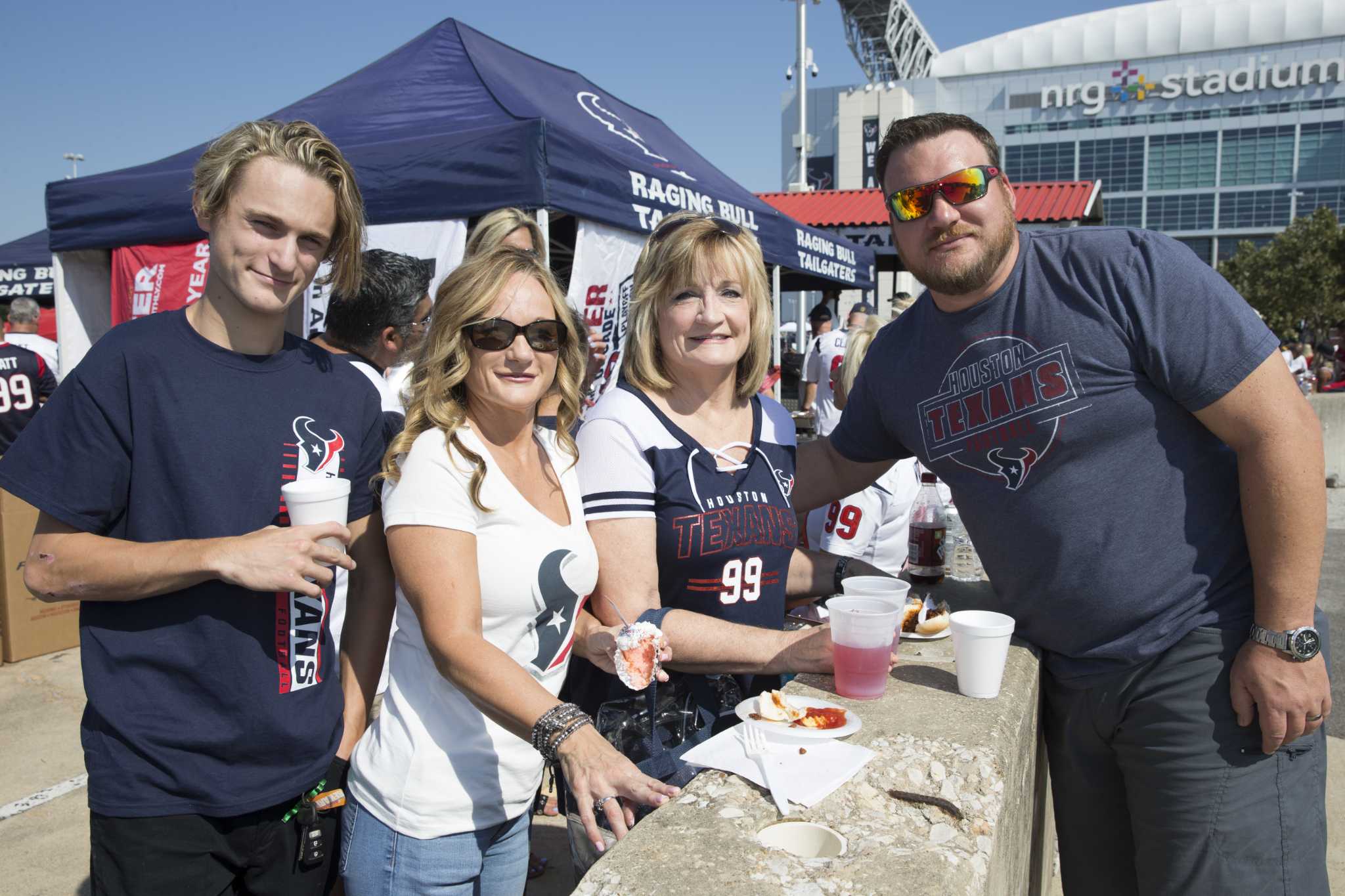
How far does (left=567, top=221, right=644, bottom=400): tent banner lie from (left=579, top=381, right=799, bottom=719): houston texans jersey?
285 centimetres

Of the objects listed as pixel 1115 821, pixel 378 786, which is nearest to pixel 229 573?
pixel 378 786

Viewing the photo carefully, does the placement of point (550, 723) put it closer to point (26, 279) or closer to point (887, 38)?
point (26, 279)

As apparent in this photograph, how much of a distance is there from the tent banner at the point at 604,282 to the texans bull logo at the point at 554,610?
10.4ft

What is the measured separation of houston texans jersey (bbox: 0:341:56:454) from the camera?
628 cm

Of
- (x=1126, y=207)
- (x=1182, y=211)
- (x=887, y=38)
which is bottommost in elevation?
(x=1182, y=211)

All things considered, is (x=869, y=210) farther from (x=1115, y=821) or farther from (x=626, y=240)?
(x=1115, y=821)

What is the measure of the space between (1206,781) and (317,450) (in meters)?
2.20

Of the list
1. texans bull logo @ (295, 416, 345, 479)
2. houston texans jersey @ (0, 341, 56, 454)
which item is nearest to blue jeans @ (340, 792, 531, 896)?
texans bull logo @ (295, 416, 345, 479)

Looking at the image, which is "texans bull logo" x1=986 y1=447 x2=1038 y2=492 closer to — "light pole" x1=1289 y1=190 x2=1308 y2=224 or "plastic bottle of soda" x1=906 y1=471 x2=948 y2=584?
"plastic bottle of soda" x1=906 y1=471 x2=948 y2=584

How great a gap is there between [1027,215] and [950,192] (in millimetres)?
16879

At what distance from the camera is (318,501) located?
5.24ft

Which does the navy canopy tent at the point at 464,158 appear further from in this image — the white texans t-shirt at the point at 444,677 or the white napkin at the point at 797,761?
the white napkin at the point at 797,761

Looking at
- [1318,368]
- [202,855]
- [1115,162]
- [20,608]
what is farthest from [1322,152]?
[202,855]

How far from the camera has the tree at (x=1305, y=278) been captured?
31.1 m
